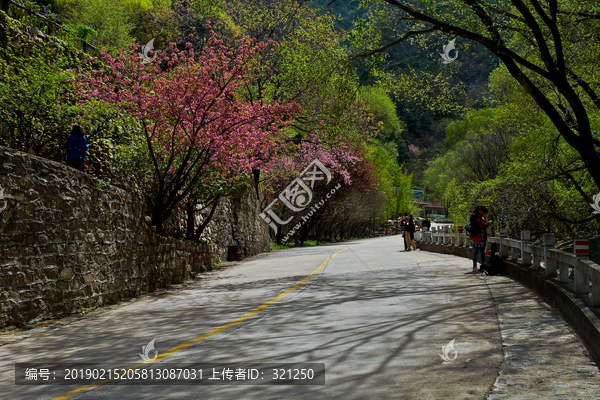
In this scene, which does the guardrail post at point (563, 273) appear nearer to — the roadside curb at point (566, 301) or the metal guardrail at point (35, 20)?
the roadside curb at point (566, 301)

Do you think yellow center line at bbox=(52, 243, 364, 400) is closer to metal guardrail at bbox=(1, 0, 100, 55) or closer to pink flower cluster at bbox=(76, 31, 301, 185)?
pink flower cluster at bbox=(76, 31, 301, 185)

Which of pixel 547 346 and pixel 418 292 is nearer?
pixel 547 346

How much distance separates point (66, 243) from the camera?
994cm

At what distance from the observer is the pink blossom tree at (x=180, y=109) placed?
47.3 feet

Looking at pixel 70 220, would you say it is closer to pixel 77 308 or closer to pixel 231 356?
pixel 77 308

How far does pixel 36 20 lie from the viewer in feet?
52.5

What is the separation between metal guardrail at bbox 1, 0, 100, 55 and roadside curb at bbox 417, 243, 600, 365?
14319 millimetres

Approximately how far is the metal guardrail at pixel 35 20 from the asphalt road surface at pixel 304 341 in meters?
8.97

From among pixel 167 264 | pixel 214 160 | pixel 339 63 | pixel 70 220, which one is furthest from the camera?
pixel 214 160

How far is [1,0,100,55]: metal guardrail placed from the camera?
15.0 m

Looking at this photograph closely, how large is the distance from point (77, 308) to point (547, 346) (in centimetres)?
797

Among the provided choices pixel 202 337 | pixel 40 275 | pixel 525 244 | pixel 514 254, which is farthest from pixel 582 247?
pixel 40 275

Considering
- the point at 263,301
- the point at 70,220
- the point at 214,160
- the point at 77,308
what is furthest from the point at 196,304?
the point at 214,160

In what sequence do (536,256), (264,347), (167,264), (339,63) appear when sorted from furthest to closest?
(167,264)
(339,63)
(536,256)
(264,347)
